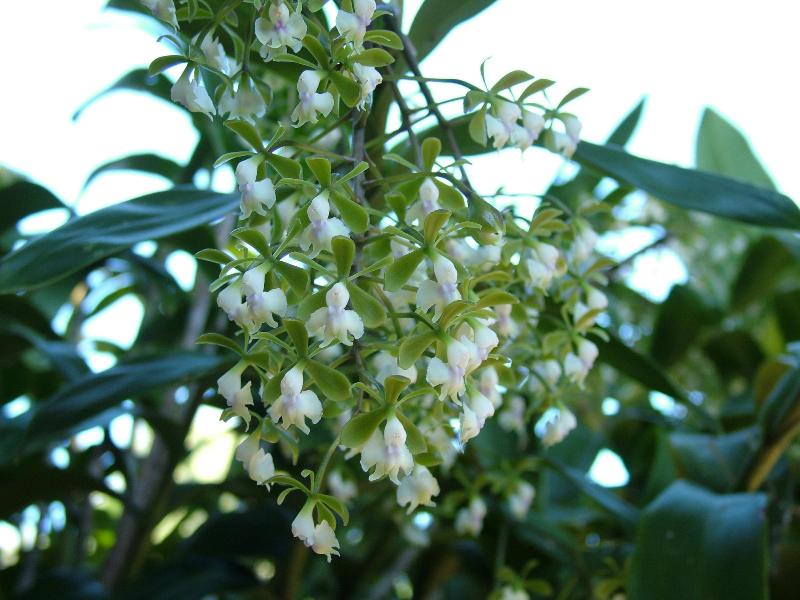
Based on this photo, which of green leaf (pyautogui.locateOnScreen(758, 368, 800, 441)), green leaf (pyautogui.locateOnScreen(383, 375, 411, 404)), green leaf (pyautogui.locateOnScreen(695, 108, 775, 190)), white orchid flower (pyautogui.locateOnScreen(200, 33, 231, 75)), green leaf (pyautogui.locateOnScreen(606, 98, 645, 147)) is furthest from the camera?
green leaf (pyautogui.locateOnScreen(695, 108, 775, 190))

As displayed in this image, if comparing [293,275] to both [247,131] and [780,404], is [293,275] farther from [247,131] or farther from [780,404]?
[780,404]

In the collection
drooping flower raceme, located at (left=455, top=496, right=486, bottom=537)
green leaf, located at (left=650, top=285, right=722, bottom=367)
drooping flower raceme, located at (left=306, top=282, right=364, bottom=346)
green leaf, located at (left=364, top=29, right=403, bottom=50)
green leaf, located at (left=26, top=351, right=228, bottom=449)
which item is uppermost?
green leaf, located at (left=364, top=29, right=403, bottom=50)

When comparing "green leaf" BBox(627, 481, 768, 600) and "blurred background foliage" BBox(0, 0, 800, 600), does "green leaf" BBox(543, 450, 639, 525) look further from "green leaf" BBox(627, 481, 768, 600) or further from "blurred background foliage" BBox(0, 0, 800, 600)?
"green leaf" BBox(627, 481, 768, 600)

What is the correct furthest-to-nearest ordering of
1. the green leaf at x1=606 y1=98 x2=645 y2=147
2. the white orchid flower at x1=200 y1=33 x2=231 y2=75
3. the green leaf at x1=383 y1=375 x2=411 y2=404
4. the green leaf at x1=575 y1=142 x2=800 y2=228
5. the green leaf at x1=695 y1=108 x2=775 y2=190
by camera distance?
the green leaf at x1=695 y1=108 x2=775 y2=190, the green leaf at x1=606 y1=98 x2=645 y2=147, the green leaf at x1=575 y1=142 x2=800 y2=228, the white orchid flower at x1=200 y1=33 x2=231 y2=75, the green leaf at x1=383 y1=375 x2=411 y2=404

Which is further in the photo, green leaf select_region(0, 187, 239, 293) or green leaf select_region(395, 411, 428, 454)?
green leaf select_region(0, 187, 239, 293)

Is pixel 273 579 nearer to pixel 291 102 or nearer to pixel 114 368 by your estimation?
pixel 114 368

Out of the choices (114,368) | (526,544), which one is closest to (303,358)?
(114,368)

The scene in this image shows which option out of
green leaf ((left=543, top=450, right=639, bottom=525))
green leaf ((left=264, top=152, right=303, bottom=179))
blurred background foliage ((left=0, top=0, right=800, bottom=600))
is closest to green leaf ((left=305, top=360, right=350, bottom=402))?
green leaf ((left=264, top=152, right=303, bottom=179))
